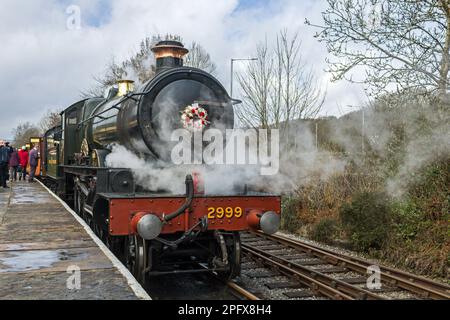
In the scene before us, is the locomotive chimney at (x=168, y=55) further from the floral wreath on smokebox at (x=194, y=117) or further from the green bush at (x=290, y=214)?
the green bush at (x=290, y=214)

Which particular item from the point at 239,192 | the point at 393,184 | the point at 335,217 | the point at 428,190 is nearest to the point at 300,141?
the point at 335,217

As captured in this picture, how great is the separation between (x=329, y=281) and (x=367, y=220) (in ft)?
9.14

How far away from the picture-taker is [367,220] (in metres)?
9.04

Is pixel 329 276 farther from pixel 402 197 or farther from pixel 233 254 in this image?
pixel 402 197

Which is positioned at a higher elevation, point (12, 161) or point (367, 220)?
point (12, 161)

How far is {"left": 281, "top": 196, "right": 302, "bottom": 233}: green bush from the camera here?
11.9 metres

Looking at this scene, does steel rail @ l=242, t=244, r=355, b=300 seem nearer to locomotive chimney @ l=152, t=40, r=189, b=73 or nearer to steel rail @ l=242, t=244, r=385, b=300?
steel rail @ l=242, t=244, r=385, b=300

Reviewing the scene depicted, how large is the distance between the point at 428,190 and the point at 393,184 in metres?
0.92

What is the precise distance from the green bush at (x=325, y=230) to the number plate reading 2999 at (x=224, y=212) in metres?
4.70

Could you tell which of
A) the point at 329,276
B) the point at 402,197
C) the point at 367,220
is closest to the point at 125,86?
the point at 329,276

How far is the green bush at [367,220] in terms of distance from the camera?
8766 millimetres

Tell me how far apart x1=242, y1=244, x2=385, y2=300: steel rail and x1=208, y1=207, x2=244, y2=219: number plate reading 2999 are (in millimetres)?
1653

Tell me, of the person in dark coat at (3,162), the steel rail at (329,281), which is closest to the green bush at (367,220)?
the steel rail at (329,281)

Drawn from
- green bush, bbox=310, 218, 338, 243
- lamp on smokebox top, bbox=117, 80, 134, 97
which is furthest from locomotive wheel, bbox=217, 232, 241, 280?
green bush, bbox=310, 218, 338, 243
